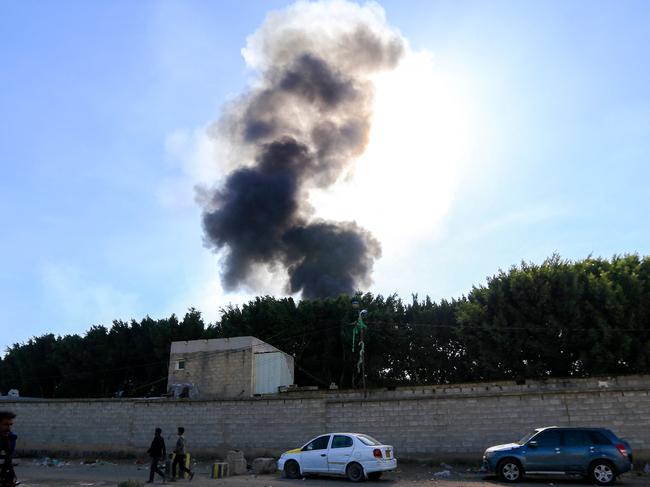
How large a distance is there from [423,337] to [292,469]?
28719 mm

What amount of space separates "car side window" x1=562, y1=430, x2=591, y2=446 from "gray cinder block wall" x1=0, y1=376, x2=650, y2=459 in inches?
129

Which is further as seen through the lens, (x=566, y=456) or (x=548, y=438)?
(x=548, y=438)

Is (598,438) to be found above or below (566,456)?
above

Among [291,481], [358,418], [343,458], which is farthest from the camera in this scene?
[358,418]

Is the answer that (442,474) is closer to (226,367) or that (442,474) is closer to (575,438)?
(575,438)

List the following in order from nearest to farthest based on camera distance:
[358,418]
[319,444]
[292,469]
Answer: [319,444] → [292,469] → [358,418]

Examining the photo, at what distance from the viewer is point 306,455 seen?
15211 mm

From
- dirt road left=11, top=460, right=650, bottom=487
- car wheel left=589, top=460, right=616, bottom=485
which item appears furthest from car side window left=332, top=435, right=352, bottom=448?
car wheel left=589, top=460, right=616, bottom=485

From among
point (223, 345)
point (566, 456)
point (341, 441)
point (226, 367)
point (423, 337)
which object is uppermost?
point (423, 337)

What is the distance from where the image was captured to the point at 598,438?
42.8ft

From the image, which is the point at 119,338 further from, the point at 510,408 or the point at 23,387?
the point at 510,408

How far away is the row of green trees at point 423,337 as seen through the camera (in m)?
31.2

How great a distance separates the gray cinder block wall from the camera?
1622 centimetres

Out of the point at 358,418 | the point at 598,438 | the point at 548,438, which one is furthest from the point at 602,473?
the point at 358,418
